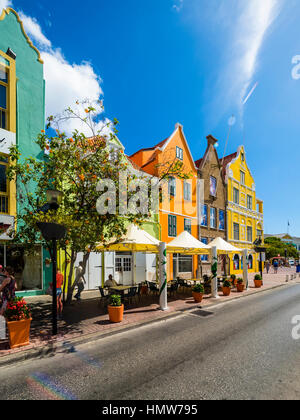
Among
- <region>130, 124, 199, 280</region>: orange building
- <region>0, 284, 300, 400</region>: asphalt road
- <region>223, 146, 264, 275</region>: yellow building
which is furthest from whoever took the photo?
<region>223, 146, 264, 275</region>: yellow building

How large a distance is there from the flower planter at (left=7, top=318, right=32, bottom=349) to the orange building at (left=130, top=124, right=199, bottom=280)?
14979 mm

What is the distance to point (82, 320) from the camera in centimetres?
883

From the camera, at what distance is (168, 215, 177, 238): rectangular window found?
21859mm

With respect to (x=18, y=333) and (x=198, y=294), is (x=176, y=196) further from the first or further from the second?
(x=18, y=333)

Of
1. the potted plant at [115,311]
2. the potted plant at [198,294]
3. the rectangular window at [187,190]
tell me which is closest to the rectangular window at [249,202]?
the rectangular window at [187,190]

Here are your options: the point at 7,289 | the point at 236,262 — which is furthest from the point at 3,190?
the point at 236,262

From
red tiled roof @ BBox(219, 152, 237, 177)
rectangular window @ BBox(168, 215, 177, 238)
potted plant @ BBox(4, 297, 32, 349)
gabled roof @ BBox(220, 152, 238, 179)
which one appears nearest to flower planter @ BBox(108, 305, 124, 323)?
potted plant @ BBox(4, 297, 32, 349)

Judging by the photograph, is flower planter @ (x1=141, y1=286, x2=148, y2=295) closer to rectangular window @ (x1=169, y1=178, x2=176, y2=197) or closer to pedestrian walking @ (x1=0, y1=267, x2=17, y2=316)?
pedestrian walking @ (x1=0, y1=267, x2=17, y2=316)

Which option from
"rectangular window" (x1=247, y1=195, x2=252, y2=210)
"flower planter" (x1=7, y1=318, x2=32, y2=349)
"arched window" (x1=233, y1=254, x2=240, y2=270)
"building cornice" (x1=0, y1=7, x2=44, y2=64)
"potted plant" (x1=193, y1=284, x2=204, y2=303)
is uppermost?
"building cornice" (x1=0, y1=7, x2=44, y2=64)

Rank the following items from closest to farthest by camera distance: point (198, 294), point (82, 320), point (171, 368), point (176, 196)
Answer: point (171, 368), point (82, 320), point (198, 294), point (176, 196)

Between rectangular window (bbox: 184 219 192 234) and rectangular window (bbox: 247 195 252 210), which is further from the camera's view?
rectangular window (bbox: 247 195 252 210)

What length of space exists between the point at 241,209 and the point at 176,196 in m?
13.7

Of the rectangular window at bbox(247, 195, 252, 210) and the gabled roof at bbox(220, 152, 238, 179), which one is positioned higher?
the gabled roof at bbox(220, 152, 238, 179)
